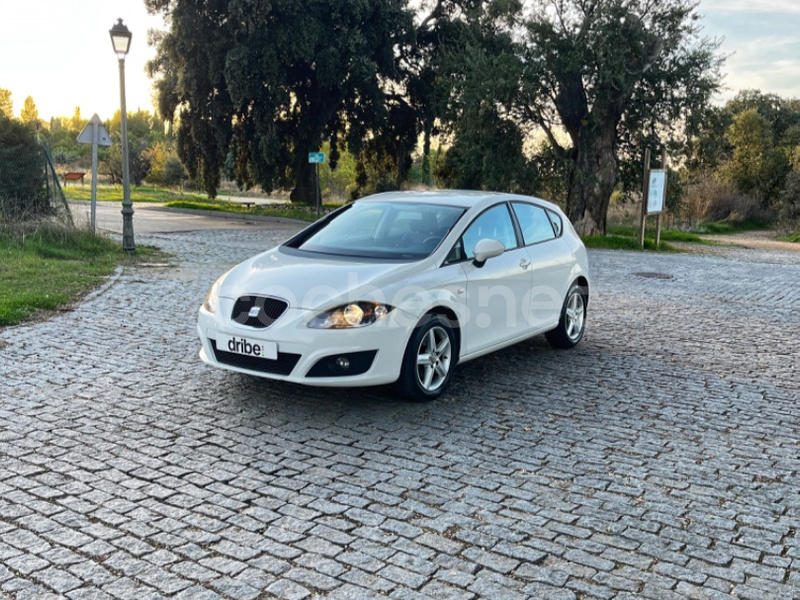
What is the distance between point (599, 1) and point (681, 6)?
2.46m

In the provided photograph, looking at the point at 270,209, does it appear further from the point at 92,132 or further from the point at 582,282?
the point at 582,282

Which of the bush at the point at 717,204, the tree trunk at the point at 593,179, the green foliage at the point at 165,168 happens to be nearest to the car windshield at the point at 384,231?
the tree trunk at the point at 593,179

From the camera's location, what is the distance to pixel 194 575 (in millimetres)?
3561

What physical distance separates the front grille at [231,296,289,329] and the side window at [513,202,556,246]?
282 centimetres

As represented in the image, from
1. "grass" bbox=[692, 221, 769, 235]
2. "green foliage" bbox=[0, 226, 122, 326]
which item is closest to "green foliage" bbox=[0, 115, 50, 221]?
"green foliage" bbox=[0, 226, 122, 326]

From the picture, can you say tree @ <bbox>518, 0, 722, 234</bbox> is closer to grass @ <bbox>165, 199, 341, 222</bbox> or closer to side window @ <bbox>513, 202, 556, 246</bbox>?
grass @ <bbox>165, 199, 341, 222</bbox>

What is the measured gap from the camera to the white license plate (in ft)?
19.0

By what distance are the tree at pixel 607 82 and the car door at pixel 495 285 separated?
16607 millimetres

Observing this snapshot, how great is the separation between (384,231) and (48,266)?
8580mm

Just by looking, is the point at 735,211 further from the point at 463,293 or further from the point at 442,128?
the point at 463,293

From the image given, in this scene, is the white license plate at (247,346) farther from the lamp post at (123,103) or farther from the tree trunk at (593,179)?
the tree trunk at (593,179)

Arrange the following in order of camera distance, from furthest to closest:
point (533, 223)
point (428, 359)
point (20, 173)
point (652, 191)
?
1. point (652, 191)
2. point (20, 173)
3. point (533, 223)
4. point (428, 359)

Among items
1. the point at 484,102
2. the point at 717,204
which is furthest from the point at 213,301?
the point at 717,204

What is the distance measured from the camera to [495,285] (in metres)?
6.99
